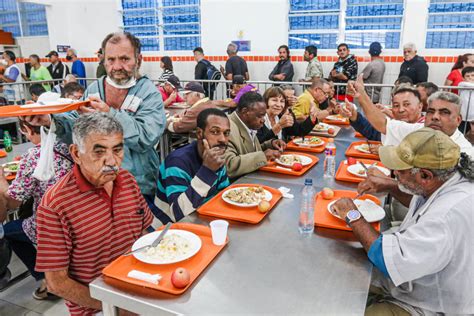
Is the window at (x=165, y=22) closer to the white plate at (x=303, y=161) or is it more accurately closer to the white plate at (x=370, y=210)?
the white plate at (x=303, y=161)

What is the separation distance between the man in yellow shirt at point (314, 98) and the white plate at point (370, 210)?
2.51 m

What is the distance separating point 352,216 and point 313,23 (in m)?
7.95

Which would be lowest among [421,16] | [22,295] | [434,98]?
[22,295]

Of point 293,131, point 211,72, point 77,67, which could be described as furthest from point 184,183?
point 77,67

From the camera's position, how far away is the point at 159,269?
1443 millimetres

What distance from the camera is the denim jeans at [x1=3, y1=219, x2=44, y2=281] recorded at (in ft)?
8.19

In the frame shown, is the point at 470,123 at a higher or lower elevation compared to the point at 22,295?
higher

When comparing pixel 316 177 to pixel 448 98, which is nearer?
pixel 316 177

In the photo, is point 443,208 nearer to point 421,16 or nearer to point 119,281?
point 119,281

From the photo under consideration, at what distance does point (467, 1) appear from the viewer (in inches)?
286

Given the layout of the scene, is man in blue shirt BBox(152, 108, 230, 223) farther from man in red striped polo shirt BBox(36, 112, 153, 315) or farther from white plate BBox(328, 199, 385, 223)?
white plate BBox(328, 199, 385, 223)

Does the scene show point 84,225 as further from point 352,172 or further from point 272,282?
point 352,172

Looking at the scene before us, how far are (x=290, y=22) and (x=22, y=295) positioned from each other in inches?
318

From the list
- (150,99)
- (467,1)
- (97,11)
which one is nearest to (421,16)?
(467,1)
